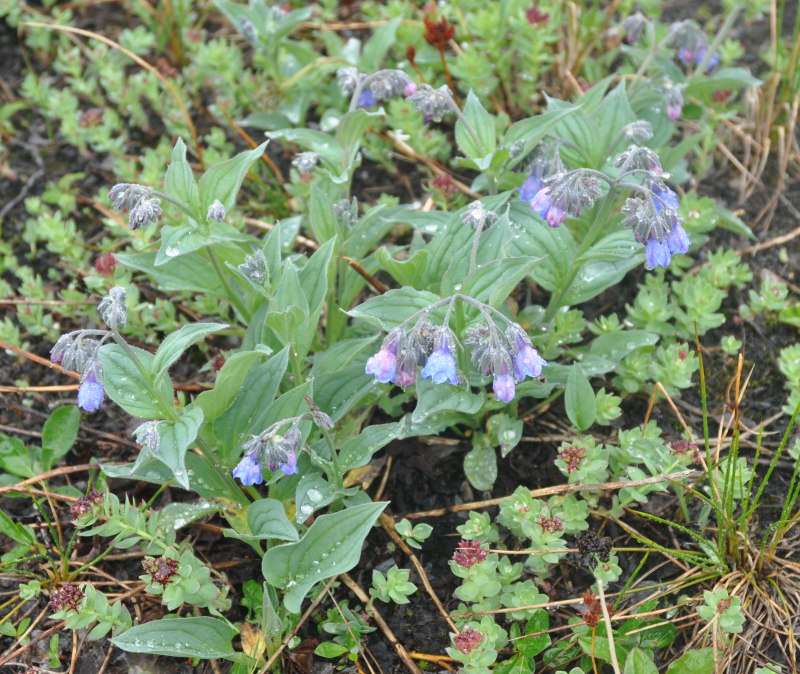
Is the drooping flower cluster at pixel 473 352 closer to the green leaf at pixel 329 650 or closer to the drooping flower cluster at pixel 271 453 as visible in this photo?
the drooping flower cluster at pixel 271 453

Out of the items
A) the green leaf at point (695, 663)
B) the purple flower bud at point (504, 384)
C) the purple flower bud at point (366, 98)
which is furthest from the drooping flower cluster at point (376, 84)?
the green leaf at point (695, 663)

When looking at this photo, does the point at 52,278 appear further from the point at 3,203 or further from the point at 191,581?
the point at 191,581

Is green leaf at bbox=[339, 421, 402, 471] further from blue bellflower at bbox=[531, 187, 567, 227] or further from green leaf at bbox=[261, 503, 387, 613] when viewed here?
blue bellflower at bbox=[531, 187, 567, 227]

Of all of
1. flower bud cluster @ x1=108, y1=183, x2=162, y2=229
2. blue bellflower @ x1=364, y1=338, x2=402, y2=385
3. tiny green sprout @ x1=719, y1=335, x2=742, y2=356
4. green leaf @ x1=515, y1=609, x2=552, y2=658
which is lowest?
green leaf @ x1=515, y1=609, x2=552, y2=658

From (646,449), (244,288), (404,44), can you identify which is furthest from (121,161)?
(646,449)

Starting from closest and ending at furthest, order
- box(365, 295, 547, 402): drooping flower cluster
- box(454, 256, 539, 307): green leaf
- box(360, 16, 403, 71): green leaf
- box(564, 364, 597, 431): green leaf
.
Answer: box(365, 295, 547, 402): drooping flower cluster
box(454, 256, 539, 307): green leaf
box(564, 364, 597, 431): green leaf
box(360, 16, 403, 71): green leaf

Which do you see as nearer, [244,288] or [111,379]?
[111,379]

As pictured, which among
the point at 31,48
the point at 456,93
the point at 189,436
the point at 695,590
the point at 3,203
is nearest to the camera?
the point at 189,436

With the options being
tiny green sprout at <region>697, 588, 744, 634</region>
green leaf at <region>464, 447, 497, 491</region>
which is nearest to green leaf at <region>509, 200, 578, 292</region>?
green leaf at <region>464, 447, 497, 491</region>
